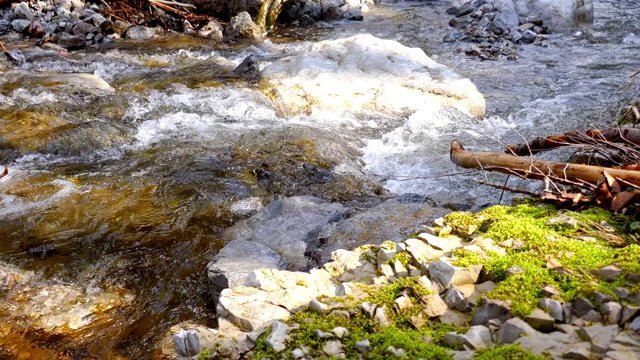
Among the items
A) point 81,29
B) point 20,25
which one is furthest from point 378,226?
point 20,25

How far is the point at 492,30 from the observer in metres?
13.3

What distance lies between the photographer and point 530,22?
1382 cm

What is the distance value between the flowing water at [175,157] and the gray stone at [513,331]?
2350 millimetres

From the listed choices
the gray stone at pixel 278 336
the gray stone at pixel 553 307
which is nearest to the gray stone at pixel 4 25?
the gray stone at pixel 278 336

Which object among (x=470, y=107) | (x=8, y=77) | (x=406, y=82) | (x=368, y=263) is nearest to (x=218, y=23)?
(x=8, y=77)

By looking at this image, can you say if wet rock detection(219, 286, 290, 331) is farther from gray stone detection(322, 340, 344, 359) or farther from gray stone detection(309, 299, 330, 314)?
gray stone detection(322, 340, 344, 359)

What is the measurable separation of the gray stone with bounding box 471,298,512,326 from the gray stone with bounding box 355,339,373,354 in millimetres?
456

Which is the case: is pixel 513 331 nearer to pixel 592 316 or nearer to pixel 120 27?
pixel 592 316

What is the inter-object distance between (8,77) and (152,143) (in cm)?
380

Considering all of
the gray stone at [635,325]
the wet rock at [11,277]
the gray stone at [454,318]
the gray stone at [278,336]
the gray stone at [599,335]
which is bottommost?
the wet rock at [11,277]

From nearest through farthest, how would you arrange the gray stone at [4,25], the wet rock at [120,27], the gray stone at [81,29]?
the gray stone at [81,29]
the gray stone at [4,25]
the wet rock at [120,27]

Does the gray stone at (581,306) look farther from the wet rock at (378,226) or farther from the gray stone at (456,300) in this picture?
the wet rock at (378,226)

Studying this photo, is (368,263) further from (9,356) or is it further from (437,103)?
(437,103)

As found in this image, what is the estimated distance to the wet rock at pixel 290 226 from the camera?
4445 mm
